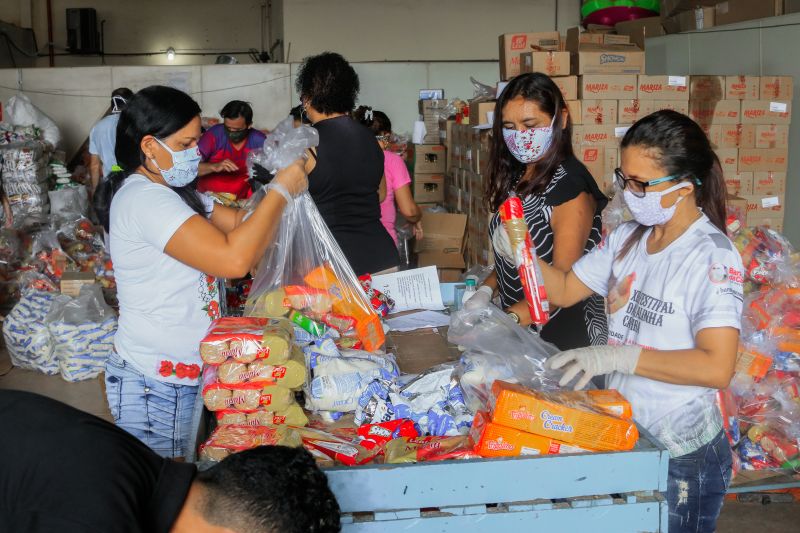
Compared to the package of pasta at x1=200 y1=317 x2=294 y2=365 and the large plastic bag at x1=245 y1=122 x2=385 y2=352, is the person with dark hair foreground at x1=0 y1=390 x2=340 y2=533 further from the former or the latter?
the large plastic bag at x1=245 y1=122 x2=385 y2=352

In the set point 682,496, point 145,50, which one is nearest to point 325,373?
point 682,496

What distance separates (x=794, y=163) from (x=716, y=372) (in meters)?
4.32

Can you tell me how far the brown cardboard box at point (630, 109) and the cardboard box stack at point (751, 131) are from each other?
0.40 m

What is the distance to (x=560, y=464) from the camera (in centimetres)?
159

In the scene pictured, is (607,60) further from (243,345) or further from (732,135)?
(243,345)

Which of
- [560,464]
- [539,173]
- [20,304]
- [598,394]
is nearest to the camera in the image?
[560,464]

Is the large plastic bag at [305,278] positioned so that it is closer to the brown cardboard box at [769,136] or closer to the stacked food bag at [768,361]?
the stacked food bag at [768,361]

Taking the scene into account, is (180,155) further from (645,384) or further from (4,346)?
(4,346)

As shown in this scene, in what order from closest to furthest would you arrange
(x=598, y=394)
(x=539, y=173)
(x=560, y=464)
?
(x=560, y=464) → (x=598, y=394) → (x=539, y=173)

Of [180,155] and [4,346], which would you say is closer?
[180,155]

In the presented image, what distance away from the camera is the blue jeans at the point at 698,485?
182 cm

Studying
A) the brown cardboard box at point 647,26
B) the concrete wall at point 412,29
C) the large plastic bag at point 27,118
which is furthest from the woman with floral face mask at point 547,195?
the concrete wall at point 412,29

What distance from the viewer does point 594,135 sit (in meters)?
4.95

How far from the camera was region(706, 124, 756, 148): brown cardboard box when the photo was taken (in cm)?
516
